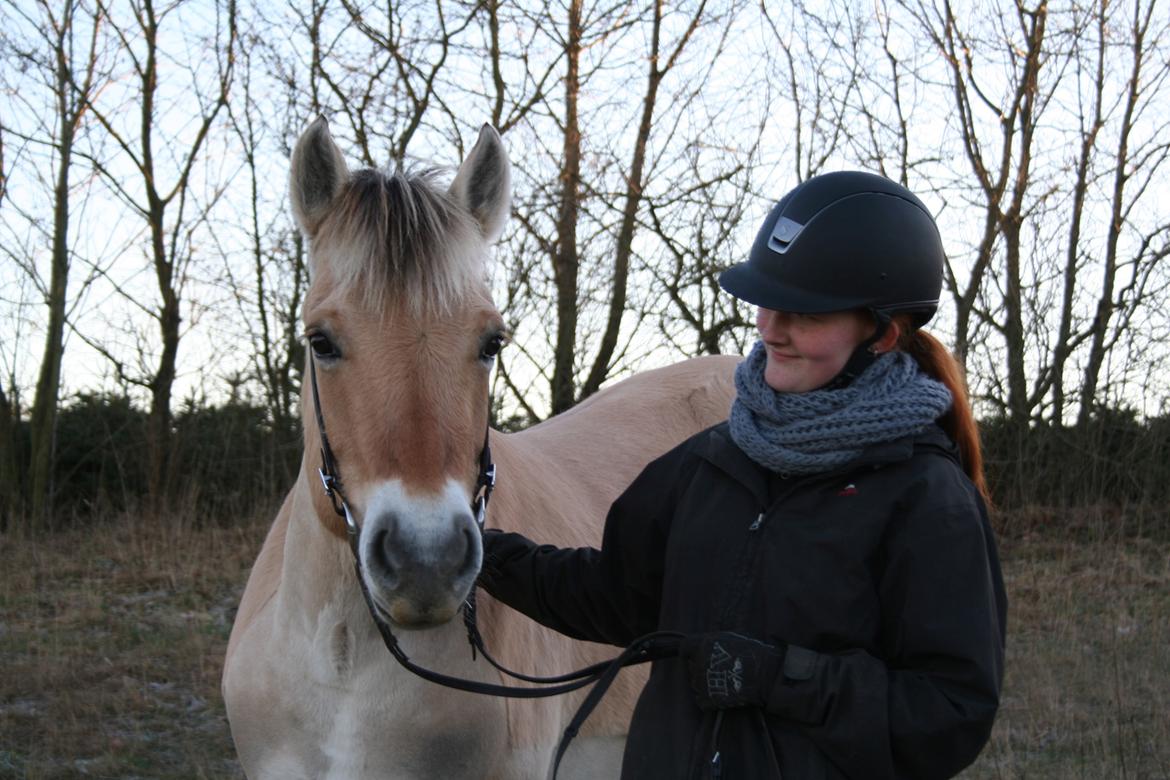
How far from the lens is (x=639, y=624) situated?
223 cm

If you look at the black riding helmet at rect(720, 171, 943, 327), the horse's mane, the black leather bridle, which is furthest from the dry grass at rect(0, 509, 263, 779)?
the black riding helmet at rect(720, 171, 943, 327)

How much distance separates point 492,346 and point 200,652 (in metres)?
4.74

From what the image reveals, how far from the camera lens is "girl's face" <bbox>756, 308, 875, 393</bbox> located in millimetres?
1834

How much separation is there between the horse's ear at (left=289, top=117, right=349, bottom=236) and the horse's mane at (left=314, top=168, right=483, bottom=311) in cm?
7

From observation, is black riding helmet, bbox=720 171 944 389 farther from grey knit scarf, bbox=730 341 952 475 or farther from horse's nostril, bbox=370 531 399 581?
horse's nostril, bbox=370 531 399 581

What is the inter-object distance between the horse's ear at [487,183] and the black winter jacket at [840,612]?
3.20 ft

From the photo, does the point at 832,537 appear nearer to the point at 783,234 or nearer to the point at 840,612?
the point at 840,612

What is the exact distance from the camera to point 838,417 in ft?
5.57

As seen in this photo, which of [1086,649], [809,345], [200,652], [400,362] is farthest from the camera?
[1086,649]

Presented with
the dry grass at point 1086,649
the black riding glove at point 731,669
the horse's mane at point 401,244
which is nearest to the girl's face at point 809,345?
the black riding glove at point 731,669

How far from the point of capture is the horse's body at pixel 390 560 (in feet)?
6.36

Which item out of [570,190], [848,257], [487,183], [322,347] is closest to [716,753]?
[848,257]

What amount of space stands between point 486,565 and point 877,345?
110 cm

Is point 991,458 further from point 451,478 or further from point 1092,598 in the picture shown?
point 451,478
